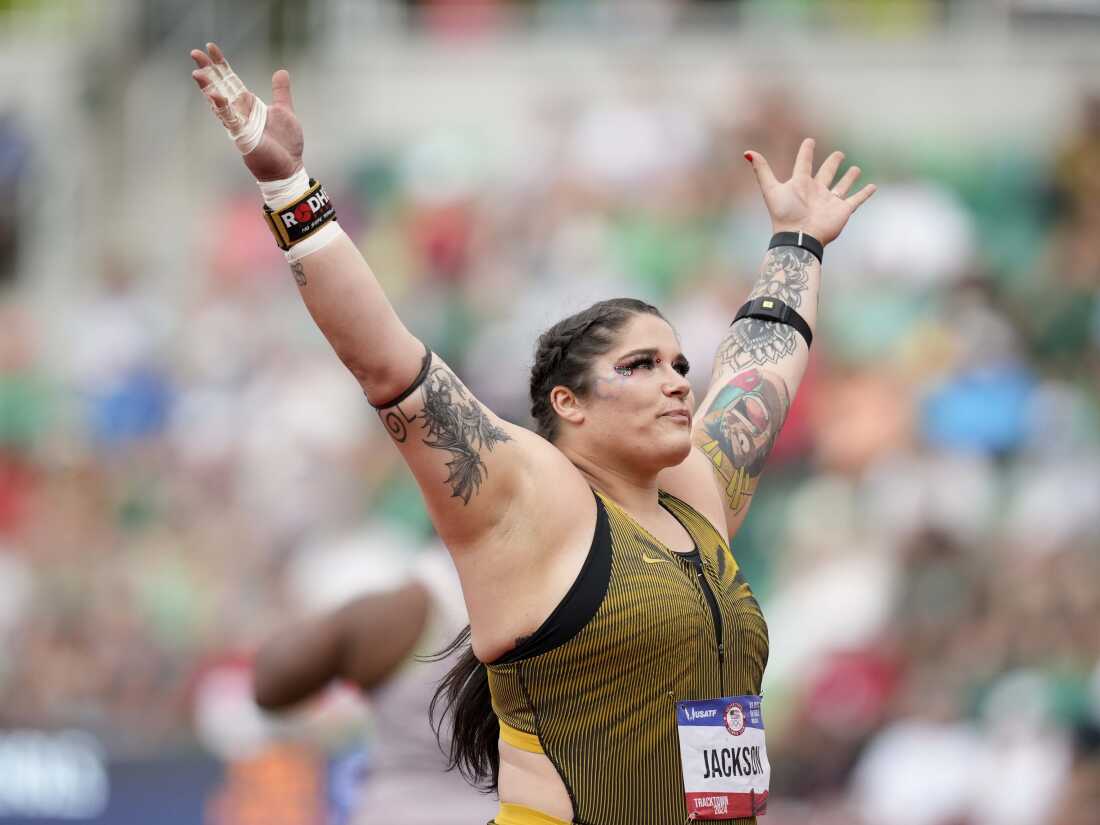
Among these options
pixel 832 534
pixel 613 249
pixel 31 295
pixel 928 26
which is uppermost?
pixel 928 26

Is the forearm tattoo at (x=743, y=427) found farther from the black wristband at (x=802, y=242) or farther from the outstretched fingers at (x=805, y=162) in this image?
the outstretched fingers at (x=805, y=162)

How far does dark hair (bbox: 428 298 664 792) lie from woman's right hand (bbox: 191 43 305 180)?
772 mm

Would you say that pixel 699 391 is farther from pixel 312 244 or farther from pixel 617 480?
pixel 312 244

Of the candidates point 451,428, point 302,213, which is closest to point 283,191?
point 302,213

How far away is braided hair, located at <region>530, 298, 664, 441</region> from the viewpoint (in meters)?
3.86

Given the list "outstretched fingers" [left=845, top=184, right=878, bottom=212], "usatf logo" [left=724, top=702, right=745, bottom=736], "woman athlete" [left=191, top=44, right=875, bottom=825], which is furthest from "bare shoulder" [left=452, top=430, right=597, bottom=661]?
"outstretched fingers" [left=845, top=184, right=878, bottom=212]

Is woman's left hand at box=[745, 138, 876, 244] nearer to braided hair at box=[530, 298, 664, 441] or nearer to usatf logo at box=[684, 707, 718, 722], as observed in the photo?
braided hair at box=[530, 298, 664, 441]

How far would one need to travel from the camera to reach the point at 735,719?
3.64 m

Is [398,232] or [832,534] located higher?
[398,232]

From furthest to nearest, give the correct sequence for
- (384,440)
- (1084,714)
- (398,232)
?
(398,232) < (384,440) < (1084,714)

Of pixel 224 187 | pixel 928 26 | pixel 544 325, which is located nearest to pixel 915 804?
pixel 544 325

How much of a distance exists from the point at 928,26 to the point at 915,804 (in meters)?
7.12

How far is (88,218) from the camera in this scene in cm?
1497

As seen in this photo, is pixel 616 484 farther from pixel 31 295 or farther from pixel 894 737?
pixel 31 295
